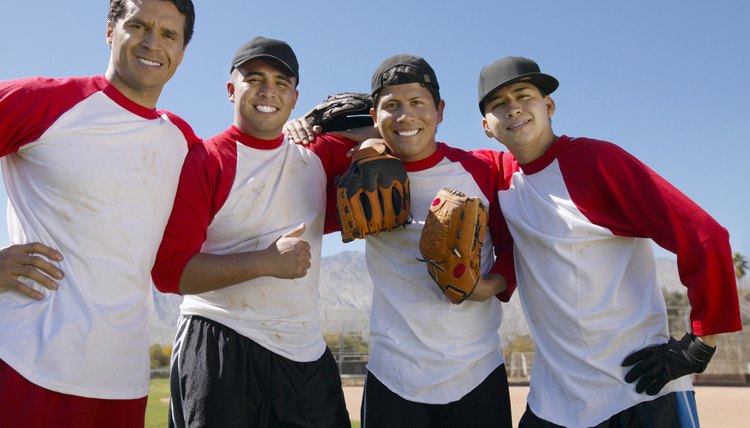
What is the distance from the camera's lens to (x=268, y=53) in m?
3.23

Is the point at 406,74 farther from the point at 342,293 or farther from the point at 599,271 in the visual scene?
the point at 342,293

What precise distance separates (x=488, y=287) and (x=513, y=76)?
1142mm

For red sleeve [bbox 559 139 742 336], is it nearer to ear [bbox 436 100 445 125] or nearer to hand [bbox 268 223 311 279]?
ear [bbox 436 100 445 125]

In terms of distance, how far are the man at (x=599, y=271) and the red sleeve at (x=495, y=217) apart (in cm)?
6

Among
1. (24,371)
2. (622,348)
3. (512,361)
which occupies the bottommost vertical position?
(512,361)

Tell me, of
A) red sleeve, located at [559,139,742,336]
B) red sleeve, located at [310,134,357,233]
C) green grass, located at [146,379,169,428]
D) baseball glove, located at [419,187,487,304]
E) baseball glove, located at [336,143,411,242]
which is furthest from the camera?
green grass, located at [146,379,169,428]

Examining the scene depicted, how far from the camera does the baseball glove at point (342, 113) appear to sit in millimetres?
3764

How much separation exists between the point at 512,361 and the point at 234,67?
24973 millimetres

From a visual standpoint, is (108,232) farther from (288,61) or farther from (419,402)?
(419,402)

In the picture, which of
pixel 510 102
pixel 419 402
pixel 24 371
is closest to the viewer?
pixel 24 371

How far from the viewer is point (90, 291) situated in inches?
98.7

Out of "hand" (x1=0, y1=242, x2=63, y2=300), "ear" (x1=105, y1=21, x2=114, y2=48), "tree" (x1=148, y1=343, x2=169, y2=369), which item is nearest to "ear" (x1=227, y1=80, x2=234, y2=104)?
"ear" (x1=105, y1=21, x2=114, y2=48)

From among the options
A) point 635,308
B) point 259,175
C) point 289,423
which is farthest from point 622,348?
point 259,175

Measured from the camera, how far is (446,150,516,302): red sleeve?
343 cm
